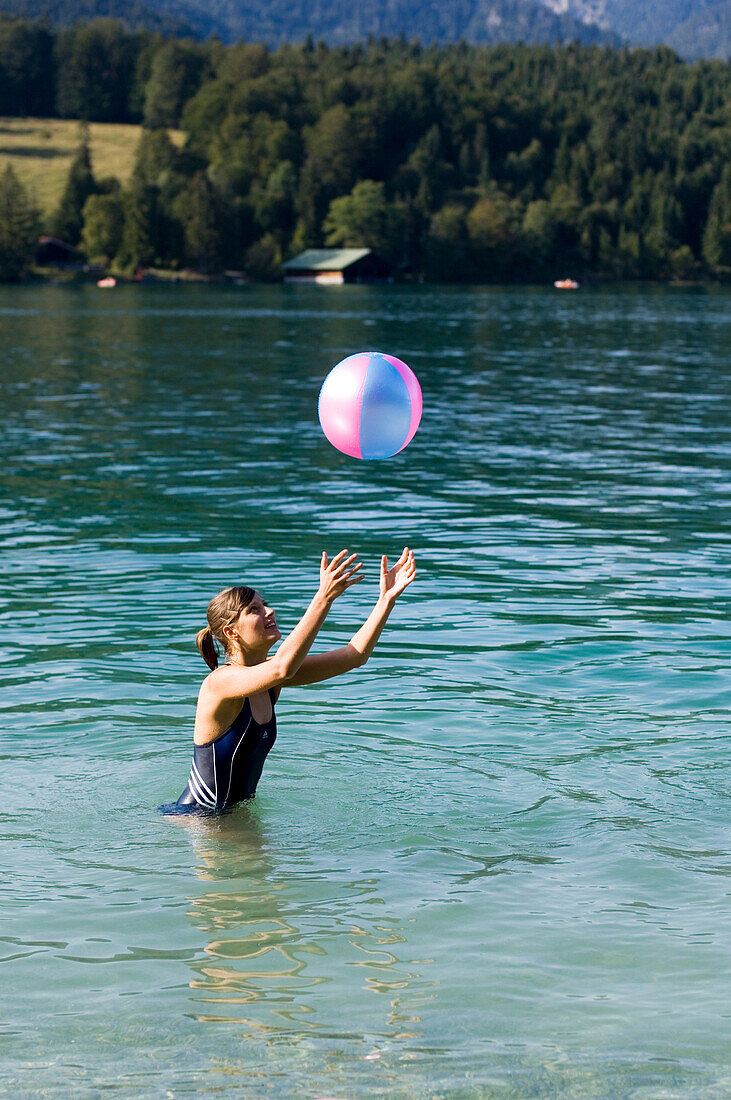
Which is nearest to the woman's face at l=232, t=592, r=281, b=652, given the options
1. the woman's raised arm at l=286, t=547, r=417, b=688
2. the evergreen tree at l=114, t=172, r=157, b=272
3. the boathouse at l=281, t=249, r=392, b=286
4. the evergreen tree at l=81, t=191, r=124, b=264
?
the woman's raised arm at l=286, t=547, r=417, b=688

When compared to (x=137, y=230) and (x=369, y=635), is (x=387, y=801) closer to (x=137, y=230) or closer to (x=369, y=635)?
(x=369, y=635)

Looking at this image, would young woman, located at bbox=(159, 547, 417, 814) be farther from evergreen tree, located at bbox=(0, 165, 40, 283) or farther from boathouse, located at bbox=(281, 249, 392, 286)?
boathouse, located at bbox=(281, 249, 392, 286)

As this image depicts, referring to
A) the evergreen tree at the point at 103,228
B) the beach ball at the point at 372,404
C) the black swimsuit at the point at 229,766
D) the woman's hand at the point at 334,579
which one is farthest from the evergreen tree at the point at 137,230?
the woman's hand at the point at 334,579

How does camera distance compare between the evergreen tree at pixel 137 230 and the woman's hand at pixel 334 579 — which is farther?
the evergreen tree at pixel 137 230

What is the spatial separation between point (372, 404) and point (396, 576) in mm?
1731

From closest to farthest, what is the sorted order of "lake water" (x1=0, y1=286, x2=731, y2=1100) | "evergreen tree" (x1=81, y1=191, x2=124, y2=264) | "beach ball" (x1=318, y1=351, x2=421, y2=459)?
"lake water" (x1=0, y1=286, x2=731, y2=1100)
"beach ball" (x1=318, y1=351, x2=421, y2=459)
"evergreen tree" (x1=81, y1=191, x2=124, y2=264)

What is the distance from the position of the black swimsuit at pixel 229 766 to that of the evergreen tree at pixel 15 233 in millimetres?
179708

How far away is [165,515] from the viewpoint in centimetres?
2267

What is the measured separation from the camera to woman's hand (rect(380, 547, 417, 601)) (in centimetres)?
864

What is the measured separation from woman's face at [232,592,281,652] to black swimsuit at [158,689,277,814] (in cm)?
66

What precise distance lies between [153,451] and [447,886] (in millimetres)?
23203

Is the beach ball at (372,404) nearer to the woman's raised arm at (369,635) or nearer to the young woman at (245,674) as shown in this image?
the young woman at (245,674)

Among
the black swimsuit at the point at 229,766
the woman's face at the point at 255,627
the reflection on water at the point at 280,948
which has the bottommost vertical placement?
the reflection on water at the point at 280,948

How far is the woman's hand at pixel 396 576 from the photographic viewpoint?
8.64 m
